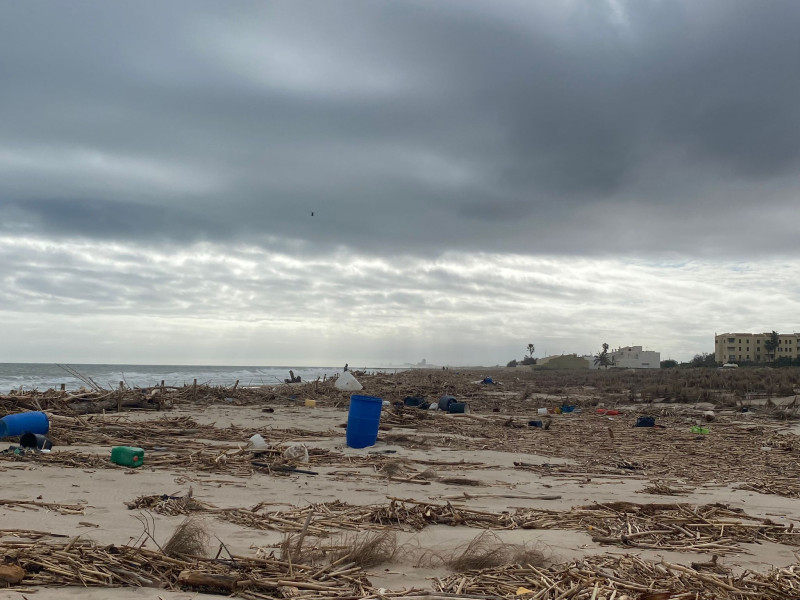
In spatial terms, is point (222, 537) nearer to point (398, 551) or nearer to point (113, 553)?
point (113, 553)

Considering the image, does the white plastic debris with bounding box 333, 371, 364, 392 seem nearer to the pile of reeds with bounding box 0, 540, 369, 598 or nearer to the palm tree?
the pile of reeds with bounding box 0, 540, 369, 598

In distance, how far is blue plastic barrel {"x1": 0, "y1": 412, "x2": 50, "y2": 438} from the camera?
10.0 metres

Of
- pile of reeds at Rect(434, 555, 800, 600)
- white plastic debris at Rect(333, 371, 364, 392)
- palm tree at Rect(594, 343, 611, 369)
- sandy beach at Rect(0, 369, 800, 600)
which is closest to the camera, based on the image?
pile of reeds at Rect(434, 555, 800, 600)

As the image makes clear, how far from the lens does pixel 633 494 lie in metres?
6.90

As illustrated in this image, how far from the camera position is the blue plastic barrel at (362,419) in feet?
33.8

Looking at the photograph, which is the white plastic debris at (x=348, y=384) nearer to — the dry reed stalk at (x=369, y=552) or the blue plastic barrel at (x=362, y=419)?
the blue plastic barrel at (x=362, y=419)

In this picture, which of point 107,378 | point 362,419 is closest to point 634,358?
point 107,378

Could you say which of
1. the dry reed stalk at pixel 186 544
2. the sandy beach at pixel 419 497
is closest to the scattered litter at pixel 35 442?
the sandy beach at pixel 419 497

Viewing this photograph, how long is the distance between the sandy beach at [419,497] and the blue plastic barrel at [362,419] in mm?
324

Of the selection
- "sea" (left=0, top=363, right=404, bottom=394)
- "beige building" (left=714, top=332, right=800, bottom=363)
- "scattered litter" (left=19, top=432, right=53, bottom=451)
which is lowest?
"sea" (left=0, top=363, right=404, bottom=394)

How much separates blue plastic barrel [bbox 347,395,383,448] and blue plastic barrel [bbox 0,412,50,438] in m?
4.97

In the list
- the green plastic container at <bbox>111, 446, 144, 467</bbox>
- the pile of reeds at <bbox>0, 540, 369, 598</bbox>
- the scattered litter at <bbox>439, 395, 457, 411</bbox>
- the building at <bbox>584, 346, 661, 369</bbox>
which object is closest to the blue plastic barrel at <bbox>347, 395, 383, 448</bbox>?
the green plastic container at <bbox>111, 446, 144, 467</bbox>

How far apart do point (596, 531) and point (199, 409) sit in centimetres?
1428

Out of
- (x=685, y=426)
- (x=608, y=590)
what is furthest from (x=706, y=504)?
(x=685, y=426)
